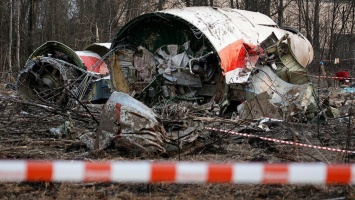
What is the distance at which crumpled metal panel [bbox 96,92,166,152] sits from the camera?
652 centimetres

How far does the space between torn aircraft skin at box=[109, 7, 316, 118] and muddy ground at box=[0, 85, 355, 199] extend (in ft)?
5.60

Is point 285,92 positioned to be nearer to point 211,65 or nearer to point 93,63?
point 211,65

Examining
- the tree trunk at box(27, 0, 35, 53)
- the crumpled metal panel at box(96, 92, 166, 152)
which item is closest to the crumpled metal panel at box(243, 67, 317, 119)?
the crumpled metal panel at box(96, 92, 166, 152)

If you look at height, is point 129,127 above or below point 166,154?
above

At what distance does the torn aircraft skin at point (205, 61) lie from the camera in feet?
35.3

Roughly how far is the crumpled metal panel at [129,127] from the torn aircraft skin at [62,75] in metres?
4.99

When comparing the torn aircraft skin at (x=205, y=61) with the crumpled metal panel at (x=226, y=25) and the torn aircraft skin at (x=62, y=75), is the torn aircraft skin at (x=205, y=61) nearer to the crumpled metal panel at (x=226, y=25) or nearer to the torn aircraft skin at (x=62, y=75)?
the crumpled metal panel at (x=226, y=25)

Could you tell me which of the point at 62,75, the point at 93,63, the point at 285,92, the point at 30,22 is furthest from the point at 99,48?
the point at 30,22

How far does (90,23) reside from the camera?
28.0 meters

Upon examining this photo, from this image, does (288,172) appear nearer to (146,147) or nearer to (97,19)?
(146,147)

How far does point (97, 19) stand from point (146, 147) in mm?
23265

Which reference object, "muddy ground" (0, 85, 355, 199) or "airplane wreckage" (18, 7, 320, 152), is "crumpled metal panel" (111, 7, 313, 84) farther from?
"muddy ground" (0, 85, 355, 199)

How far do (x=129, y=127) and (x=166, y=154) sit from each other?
0.60m

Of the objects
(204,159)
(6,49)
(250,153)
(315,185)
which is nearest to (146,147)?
(204,159)
